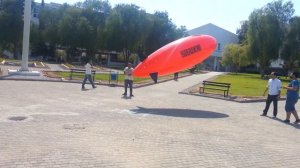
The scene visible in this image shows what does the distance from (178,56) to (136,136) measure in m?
7.19

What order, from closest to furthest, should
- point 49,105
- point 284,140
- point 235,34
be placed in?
point 284,140 < point 49,105 < point 235,34

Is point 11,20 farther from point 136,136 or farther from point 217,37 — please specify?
point 217,37

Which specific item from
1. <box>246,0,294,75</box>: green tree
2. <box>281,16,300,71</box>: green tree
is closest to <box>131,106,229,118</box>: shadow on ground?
<box>246,0,294,75</box>: green tree

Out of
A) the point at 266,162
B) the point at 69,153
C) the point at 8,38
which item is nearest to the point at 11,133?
the point at 69,153

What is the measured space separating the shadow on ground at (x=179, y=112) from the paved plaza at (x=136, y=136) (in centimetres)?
4

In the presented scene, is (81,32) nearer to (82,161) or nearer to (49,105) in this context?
(49,105)

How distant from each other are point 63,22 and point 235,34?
53745 millimetres

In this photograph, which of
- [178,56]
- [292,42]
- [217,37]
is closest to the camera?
[178,56]

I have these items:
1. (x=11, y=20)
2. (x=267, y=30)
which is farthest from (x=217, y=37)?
(x=11, y=20)

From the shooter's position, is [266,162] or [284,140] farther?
[284,140]

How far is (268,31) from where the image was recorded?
63.0m

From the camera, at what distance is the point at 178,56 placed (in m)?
16.9

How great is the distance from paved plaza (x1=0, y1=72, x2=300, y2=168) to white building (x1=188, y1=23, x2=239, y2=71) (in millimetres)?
90529

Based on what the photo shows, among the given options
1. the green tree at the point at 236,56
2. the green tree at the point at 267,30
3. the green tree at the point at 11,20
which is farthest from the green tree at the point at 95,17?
the green tree at the point at 267,30
